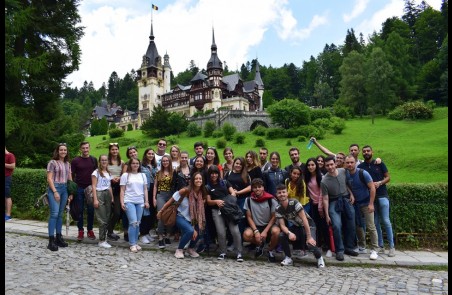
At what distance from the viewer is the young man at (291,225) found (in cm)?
637

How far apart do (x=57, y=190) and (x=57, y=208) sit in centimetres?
34

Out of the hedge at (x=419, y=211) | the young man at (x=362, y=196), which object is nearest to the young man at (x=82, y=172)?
the young man at (x=362, y=196)

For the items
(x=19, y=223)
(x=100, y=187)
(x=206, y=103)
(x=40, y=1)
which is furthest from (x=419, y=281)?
(x=206, y=103)

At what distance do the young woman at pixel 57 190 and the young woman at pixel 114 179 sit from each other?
2.83ft

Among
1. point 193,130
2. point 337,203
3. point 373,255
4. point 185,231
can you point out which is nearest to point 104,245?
point 185,231

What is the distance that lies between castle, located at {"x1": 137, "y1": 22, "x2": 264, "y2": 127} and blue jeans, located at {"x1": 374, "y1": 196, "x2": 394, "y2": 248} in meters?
56.0

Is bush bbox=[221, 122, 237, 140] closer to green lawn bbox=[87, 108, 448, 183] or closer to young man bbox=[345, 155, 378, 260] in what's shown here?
green lawn bbox=[87, 108, 448, 183]

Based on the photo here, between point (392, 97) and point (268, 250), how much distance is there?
4780cm

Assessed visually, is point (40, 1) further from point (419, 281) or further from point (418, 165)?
point (418, 165)

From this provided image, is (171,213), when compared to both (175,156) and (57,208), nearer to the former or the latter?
(175,156)

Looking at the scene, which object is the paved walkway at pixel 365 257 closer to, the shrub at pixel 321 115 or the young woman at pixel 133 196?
the young woman at pixel 133 196

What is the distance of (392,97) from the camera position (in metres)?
48.3

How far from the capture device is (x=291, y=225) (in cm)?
664

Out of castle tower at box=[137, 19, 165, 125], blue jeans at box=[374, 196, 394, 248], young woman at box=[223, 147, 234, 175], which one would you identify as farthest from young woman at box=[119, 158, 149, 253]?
castle tower at box=[137, 19, 165, 125]
